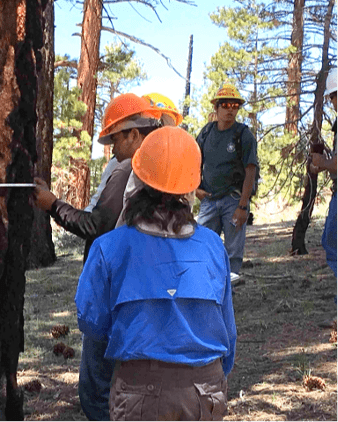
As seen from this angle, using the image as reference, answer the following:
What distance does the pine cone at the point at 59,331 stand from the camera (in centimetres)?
527

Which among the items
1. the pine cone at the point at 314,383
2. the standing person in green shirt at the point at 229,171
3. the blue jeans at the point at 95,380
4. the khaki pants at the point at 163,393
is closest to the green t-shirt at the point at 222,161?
the standing person in green shirt at the point at 229,171

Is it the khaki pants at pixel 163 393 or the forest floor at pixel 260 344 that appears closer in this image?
the khaki pants at pixel 163 393

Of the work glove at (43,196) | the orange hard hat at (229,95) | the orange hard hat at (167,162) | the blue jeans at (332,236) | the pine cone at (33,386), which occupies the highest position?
the orange hard hat at (229,95)

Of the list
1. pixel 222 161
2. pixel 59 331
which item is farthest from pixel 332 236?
pixel 59 331

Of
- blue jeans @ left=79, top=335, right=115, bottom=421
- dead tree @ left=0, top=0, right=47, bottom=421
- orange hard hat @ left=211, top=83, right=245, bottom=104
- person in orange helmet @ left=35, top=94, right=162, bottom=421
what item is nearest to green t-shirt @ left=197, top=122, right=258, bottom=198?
orange hard hat @ left=211, top=83, right=245, bottom=104

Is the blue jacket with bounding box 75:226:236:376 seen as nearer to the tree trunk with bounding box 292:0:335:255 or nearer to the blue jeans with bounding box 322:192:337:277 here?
the blue jeans with bounding box 322:192:337:277

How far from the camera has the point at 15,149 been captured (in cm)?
284

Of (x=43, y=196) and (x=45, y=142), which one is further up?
(x=45, y=142)

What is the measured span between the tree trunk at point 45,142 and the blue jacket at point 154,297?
21.7 ft

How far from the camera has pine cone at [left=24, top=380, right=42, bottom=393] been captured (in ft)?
13.0

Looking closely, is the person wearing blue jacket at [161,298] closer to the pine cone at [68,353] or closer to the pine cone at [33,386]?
the pine cone at [33,386]

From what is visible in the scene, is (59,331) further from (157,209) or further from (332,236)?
(157,209)

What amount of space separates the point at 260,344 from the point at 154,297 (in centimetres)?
312

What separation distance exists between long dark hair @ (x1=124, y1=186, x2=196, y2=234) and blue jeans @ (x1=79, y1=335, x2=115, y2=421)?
114cm
